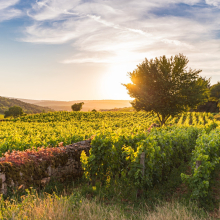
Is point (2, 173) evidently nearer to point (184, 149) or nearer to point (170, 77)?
point (184, 149)

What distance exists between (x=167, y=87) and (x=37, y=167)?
20.2 meters

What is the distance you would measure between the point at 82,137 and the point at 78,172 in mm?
2827

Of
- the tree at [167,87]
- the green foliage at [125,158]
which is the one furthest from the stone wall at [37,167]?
the tree at [167,87]

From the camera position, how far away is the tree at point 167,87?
79.5ft

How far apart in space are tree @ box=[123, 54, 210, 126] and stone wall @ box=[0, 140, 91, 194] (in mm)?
16314

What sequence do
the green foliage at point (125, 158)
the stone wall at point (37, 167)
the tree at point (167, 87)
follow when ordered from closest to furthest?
the stone wall at point (37, 167) < the green foliage at point (125, 158) < the tree at point (167, 87)

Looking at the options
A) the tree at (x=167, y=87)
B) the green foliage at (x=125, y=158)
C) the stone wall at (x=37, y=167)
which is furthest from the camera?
the tree at (x=167, y=87)

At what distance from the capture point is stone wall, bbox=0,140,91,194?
650 cm

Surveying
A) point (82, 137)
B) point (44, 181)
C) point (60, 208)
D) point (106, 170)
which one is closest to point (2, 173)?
point (44, 181)

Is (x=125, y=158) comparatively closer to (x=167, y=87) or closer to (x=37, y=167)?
(x=37, y=167)

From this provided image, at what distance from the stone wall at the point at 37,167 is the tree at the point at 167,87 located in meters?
16.3

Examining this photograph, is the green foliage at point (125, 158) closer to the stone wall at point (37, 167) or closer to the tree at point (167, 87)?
the stone wall at point (37, 167)

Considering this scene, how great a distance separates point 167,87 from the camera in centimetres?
2461

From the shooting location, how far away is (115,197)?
6.79m
